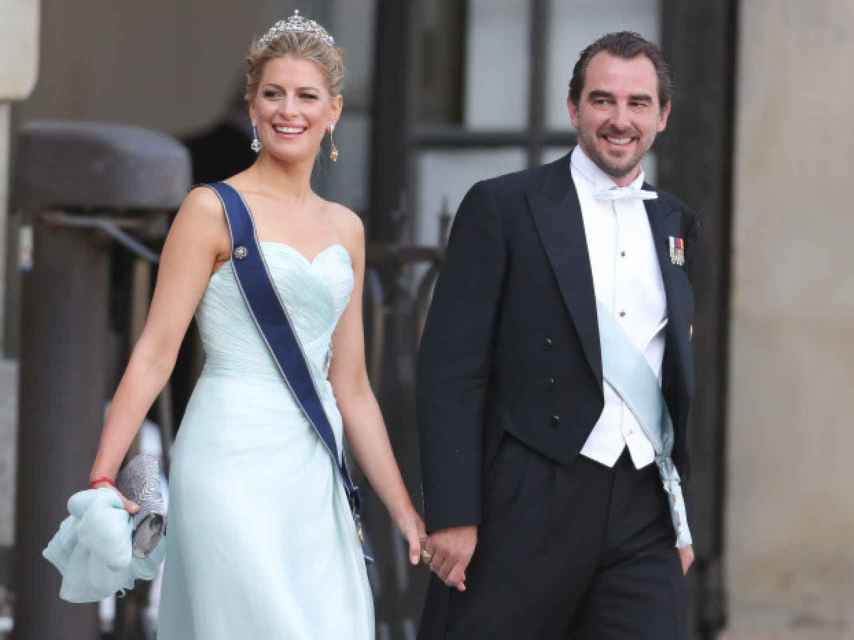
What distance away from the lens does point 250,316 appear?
12.9 ft

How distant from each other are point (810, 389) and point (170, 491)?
351 cm

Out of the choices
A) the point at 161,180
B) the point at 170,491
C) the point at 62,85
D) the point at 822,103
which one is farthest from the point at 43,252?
the point at 822,103

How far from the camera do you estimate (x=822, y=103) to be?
22.9ft

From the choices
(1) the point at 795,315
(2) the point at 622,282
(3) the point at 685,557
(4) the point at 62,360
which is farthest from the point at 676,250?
(1) the point at 795,315

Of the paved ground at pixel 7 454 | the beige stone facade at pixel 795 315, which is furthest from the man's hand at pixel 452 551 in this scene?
the beige stone facade at pixel 795 315

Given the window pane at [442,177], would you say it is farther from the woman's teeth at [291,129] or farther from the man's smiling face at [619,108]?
the woman's teeth at [291,129]

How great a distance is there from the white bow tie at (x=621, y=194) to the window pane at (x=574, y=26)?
3060 mm

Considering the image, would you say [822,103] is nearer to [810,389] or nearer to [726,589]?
[810,389]

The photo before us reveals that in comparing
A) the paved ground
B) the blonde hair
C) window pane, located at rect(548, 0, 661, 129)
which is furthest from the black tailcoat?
→ window pane, located at rect(548, 0, 661, 129)

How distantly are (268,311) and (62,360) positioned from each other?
102 centimetres

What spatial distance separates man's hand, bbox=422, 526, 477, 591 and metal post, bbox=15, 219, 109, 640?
103 cm

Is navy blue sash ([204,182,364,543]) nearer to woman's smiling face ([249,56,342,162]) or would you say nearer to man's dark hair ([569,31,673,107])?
woman's smiling face ([249,56,342,162])

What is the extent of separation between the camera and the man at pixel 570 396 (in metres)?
4.06

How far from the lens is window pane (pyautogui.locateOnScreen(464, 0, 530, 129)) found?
7223 mm
